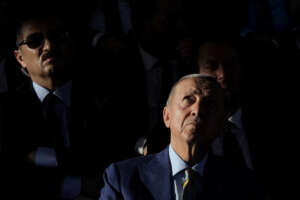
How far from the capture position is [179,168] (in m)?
1.79

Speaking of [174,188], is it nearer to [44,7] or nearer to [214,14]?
[44,7]

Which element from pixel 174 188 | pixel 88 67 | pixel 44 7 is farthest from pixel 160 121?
pixel 44 7

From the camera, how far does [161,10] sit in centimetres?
250

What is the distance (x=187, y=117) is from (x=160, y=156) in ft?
0.51

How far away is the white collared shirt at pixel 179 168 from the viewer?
1.79m

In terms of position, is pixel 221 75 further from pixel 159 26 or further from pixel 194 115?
pixel 194 115

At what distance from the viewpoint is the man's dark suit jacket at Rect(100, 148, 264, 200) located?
1748mm

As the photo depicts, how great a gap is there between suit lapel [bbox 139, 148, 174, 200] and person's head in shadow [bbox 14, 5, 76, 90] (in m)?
0.61

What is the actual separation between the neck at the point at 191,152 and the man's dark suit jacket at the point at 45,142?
518mm

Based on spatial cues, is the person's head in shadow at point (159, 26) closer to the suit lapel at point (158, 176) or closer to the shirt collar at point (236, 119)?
the shirt collar at point (236, 119)

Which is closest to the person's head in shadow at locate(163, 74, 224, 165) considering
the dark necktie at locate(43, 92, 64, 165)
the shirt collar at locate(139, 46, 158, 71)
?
the dark necktie at locate(43, 92, 64, 165)

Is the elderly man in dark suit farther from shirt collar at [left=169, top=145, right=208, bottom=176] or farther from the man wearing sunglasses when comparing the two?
the man wearing sunglasses

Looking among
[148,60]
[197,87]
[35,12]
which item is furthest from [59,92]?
[197,87]

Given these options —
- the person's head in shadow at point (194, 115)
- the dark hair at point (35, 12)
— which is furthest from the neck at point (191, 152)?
the dark hair at point (35, 12)
